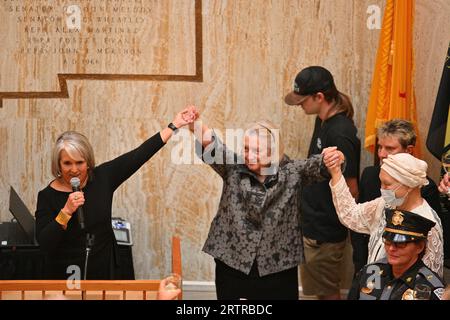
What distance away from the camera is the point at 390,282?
3.63 m

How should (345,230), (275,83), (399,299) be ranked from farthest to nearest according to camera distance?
(275,83) → (345,230) → (399,299)

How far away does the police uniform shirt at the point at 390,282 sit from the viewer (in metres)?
3.55

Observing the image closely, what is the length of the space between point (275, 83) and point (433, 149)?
1219 mm

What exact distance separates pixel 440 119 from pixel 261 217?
58.1 inches

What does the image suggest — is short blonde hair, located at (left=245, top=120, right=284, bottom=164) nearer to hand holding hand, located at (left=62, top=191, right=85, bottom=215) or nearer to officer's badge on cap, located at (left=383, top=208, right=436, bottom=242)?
officer's badge on cap, located at (left=383, top=208, right=436, bottom=242)

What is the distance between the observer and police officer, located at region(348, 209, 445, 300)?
357 cm

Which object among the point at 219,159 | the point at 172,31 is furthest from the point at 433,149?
the point at 172,31

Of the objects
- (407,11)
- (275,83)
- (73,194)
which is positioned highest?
(407,11)

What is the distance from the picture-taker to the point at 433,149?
507 cm

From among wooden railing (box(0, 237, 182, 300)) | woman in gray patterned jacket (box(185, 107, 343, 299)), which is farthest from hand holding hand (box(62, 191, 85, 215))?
woman in gray patterned jacket (box(185, 107, 343, 299))

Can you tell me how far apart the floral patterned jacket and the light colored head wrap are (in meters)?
0.37

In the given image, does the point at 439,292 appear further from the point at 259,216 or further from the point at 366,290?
the point at 259,216
